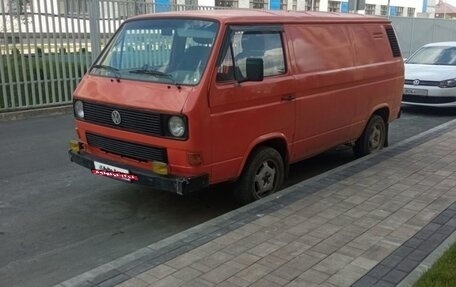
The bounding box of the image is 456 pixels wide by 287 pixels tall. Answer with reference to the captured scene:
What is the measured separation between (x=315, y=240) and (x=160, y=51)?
8.17ft

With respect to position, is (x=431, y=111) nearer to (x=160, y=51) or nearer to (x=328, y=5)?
(x=160, y=51)

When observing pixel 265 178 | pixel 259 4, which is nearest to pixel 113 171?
pixel 265 178

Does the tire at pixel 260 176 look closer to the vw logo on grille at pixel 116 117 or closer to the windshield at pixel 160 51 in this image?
the windshield at pixel 160 51

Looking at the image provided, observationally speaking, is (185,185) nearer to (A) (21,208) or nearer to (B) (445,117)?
(A) (21,208)

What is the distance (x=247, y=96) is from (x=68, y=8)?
7236mm

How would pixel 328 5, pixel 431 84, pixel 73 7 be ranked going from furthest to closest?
pixel 328 5 → pixel 431 84 → pixel 73 7

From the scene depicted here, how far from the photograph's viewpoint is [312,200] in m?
5.20

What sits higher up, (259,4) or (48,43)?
(259,4)

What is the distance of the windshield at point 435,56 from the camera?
40.5 feet

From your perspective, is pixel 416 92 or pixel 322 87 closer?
pixel 322 87

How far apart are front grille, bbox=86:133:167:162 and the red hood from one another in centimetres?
38

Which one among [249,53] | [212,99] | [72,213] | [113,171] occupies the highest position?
[249,53]

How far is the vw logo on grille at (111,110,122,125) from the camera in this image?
4957mm

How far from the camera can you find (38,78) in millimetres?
10406
